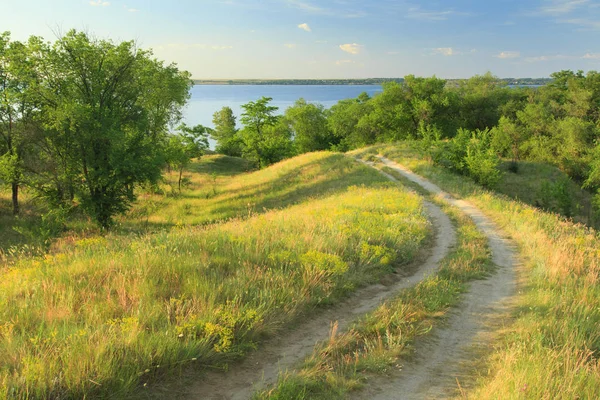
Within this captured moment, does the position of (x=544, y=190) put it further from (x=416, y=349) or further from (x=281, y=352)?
(x=281, y=352)

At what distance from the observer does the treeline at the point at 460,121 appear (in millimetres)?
52062

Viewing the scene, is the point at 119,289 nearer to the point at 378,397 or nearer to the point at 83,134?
the point at 378,397

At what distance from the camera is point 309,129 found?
246 ft

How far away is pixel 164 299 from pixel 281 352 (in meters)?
1.81

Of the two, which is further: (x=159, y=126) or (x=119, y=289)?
(x=159, y=126)

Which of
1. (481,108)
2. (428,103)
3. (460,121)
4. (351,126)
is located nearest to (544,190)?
(428,103)

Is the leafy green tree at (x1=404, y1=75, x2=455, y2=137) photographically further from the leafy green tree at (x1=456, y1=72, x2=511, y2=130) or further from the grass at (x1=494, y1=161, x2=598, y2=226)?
the grass at (x1=494, y1=161, x2=598, y2=226)

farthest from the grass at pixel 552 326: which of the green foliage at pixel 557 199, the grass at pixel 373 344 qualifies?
the green foliage at pixel 557 199

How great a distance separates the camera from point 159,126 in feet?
109

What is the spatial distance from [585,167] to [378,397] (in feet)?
197

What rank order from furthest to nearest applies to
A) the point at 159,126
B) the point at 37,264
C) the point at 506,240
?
the point at 159,126
the point at 506,240
the point at 37,264

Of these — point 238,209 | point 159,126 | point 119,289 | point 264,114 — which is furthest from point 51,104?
point 264,114

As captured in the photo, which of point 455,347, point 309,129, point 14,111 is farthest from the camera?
point 309,129

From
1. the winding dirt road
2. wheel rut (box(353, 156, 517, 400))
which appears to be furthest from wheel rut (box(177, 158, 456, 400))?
wheel rut (box(353, 156, 517, 400))
